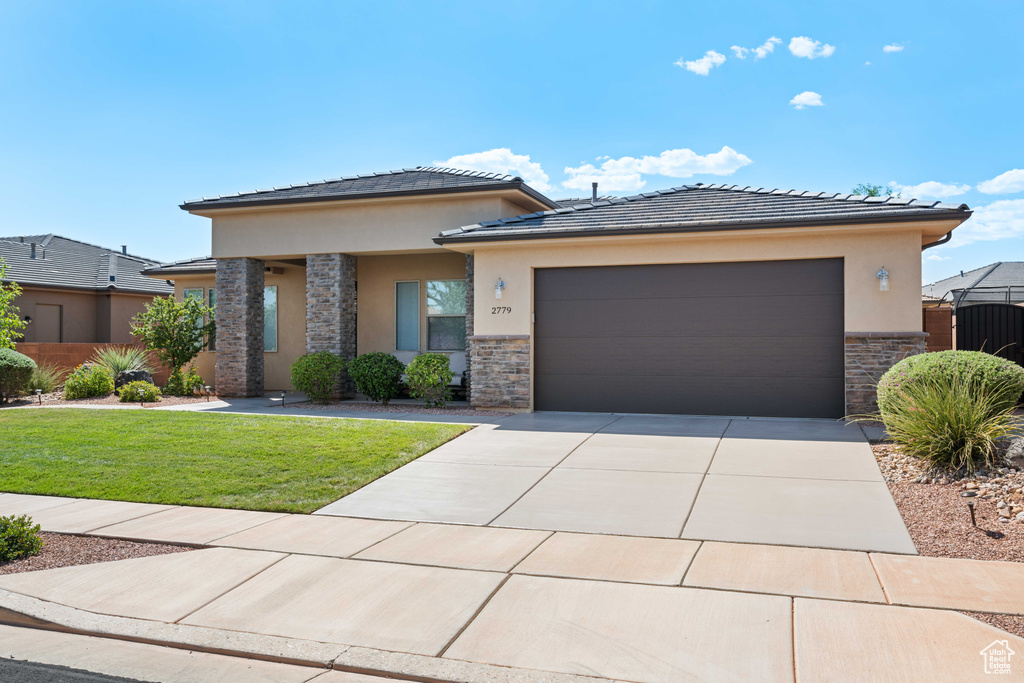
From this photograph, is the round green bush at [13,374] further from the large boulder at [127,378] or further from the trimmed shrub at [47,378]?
the large boulder at [127,378]

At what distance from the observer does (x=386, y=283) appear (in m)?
17.0

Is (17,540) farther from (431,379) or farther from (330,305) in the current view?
(330,305)

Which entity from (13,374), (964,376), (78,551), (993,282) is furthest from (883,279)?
(993,282)

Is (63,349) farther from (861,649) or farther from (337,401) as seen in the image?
(861,649)

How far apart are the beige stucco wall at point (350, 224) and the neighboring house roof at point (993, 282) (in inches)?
729

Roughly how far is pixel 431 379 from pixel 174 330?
7582 millimetres

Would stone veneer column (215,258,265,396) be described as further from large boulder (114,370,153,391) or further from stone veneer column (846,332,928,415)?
stone veneer column (846,332,928,415)

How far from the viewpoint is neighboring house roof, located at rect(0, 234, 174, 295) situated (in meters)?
25.9

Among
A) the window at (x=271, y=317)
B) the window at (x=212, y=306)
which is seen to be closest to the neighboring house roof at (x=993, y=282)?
the window at (x=271, y=317)

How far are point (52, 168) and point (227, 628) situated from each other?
22.4 m

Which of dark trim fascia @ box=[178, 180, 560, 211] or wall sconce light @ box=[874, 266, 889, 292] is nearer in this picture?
wall sconce light @ box=[874, 266, 889, 292]

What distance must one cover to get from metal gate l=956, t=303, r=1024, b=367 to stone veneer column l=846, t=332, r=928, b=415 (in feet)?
14.0

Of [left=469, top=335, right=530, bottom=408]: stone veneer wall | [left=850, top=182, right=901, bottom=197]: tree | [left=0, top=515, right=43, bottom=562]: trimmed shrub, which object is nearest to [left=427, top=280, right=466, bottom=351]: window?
[left=469, top=335, right=530, bottom=408]: stone veneer wall

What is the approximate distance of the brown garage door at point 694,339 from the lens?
1189 centimetres
